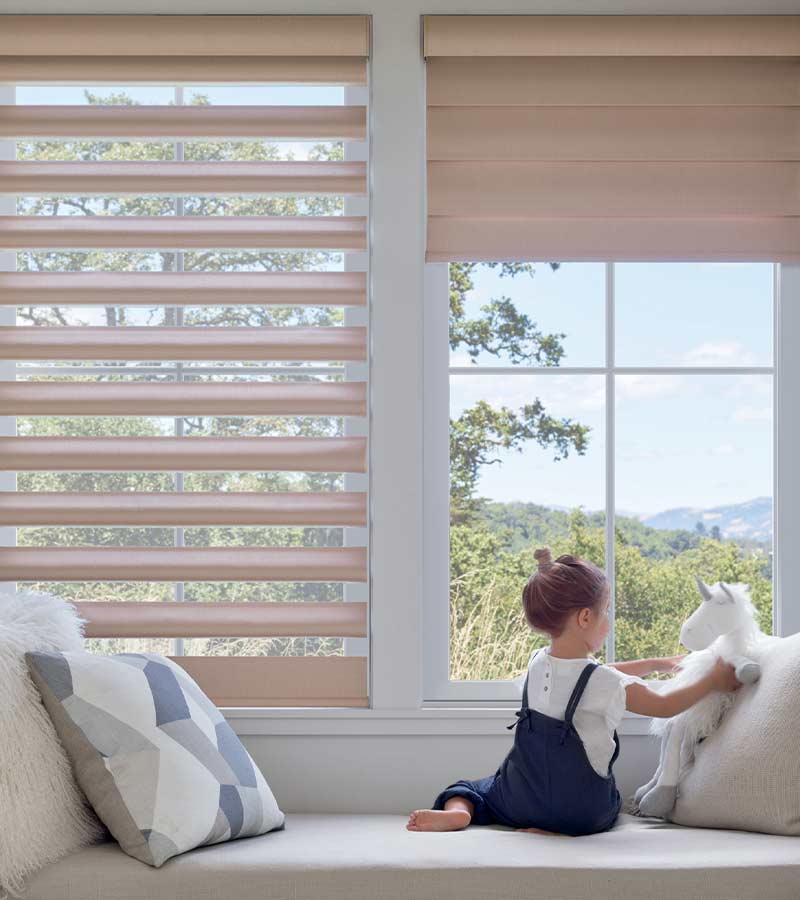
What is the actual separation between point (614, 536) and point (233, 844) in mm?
1156

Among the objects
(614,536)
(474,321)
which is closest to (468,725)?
(614,536)

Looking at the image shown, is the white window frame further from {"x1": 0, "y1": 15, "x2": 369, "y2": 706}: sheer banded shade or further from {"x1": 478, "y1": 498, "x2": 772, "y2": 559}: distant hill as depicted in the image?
{"x1": 0, "y1": 15, "x2": 369, "y2": 706}: sheer banded shade

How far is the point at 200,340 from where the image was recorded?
2.31 meters

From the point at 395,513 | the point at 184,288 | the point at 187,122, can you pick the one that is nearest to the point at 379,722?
the point at 395,513

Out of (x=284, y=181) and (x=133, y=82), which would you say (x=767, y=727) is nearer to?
(x=284, y=181)

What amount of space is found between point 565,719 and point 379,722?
510mm

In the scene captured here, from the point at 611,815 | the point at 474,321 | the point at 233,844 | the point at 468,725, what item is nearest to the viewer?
the point at 233,844

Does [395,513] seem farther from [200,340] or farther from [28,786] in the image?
[28,786]

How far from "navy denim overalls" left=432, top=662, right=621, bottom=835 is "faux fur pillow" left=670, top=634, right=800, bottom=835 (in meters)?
0.18

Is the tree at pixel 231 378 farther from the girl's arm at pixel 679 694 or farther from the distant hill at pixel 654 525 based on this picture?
the girl's arm at pixel 679 694

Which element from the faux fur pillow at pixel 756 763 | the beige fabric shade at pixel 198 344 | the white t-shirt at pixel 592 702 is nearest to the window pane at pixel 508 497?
the beige fabric shade at pixel 198 344

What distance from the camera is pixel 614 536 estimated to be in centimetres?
238

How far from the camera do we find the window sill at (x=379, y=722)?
2246mm

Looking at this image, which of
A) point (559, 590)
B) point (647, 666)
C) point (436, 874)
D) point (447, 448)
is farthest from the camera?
point (447, 448)
